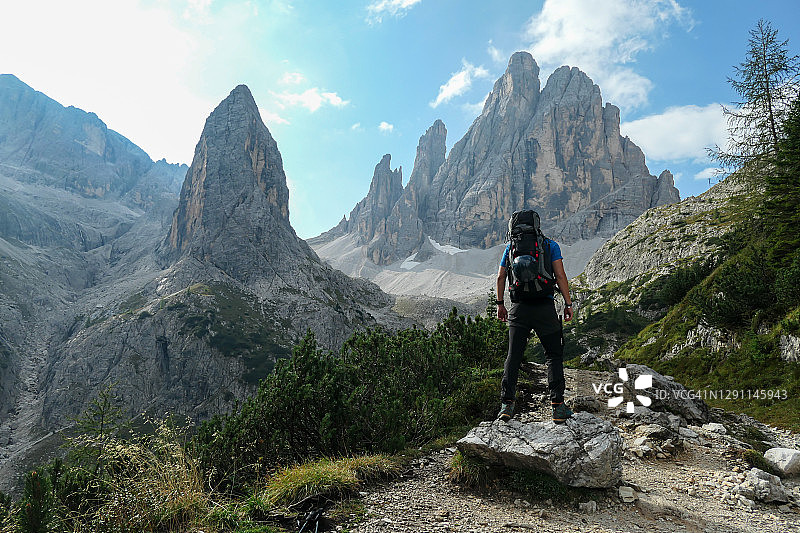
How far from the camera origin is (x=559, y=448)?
543 cm

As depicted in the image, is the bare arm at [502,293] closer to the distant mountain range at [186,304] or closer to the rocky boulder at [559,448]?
the rocky boulder at [559,448]

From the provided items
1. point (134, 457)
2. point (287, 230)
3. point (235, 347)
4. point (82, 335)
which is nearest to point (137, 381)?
point (235, 347)

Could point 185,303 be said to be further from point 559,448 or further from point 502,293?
point 559,448

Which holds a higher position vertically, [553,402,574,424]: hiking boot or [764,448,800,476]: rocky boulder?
[553,402,574,424]: hiking boot

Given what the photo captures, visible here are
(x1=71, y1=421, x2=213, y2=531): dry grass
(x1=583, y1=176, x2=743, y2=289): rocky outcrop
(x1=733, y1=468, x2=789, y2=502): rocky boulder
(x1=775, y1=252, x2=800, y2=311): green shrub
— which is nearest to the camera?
(x1=71, y1=421, x2=213, y2=531): dry grass

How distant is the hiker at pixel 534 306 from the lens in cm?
615

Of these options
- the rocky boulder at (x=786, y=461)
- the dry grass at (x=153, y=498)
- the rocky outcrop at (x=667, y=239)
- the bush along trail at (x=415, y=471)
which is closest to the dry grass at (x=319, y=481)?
the bush along trail at (x=415, y=471)

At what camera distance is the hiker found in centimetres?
615

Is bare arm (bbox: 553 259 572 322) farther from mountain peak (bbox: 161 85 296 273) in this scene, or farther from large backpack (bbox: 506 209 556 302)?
mountain peak (bbox: 161 85 296 273)

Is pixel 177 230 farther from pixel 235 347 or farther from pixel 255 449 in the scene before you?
pixel 255 449

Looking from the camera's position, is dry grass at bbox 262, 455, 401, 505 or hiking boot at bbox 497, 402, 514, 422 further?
hiking boot at bbox 497, 402, 514, 422

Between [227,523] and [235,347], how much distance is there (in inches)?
4567

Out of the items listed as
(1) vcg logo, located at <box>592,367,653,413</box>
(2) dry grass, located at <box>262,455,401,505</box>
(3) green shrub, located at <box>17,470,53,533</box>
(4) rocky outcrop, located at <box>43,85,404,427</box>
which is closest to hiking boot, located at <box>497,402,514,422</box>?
(2) dry grass, located at <box>262,455,401,505</box>

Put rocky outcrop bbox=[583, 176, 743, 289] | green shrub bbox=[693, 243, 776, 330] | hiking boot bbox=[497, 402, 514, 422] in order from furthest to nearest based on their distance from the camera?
1. rocky outcrop bbox=[583, 176, 743, 289]
2. green shrub bbox=[693, 243, 776, 330]
3. hiking boot bbox=[497, 402, 514, 422]
